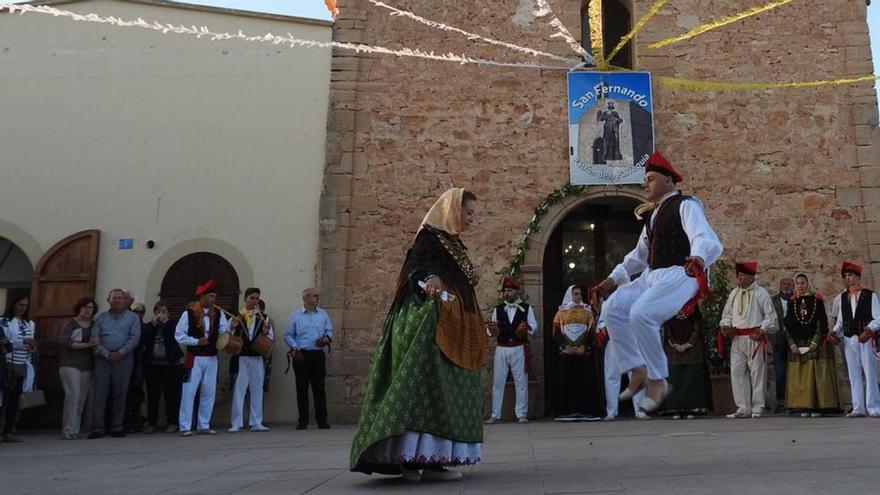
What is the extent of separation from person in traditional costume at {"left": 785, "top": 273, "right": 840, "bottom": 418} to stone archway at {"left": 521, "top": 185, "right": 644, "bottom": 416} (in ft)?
8.34

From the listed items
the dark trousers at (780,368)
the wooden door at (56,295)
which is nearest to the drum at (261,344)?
the wooden door at (56,295)

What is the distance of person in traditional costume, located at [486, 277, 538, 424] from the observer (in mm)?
9438

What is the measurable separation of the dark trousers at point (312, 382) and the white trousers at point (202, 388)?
0.99 metres

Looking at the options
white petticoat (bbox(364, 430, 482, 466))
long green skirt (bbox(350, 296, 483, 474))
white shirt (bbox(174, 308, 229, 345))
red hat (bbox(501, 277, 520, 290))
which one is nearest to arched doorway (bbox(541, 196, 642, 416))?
red hat (bbox(501, 277, 520, 290))

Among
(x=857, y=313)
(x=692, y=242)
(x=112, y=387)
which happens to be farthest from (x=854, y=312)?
(x=112, y=387)

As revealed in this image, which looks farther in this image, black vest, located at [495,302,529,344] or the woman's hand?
black vest, located at [495,302,529,344]

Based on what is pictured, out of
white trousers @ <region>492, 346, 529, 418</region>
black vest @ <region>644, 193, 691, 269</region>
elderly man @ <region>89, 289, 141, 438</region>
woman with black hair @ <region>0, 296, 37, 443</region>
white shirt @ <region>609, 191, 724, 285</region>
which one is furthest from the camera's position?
white trousers @ <region>492, 346, 529, 418</region>

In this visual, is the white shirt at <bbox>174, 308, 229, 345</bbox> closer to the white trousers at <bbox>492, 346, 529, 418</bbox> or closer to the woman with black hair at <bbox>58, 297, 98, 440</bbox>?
the woman with black hair at <bbox>58, 297, 98, 440</bbox>

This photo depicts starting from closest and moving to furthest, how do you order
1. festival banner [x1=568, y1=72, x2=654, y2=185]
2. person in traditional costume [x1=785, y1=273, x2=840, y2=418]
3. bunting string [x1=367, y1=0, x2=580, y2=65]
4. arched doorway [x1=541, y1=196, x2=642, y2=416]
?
person in traditional costume [x1=785, y1=273, x2=840, y2=418]
festival banner [x1=568, y1=72, x2=654, y2=185]
bunting string [x1=367, y1=0, x2=580, y2=65]
arched doorway [x1=541, y1=196, x2=642, y2=416]

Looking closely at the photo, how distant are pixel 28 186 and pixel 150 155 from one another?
175 centimetres

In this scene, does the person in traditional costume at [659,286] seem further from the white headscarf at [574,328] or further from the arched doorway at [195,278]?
the arched doorway at [195,278]

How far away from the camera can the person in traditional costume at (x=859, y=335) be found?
8.52 metres

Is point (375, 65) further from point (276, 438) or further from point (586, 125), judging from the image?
point (276, 438)

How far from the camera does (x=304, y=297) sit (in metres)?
9.48
